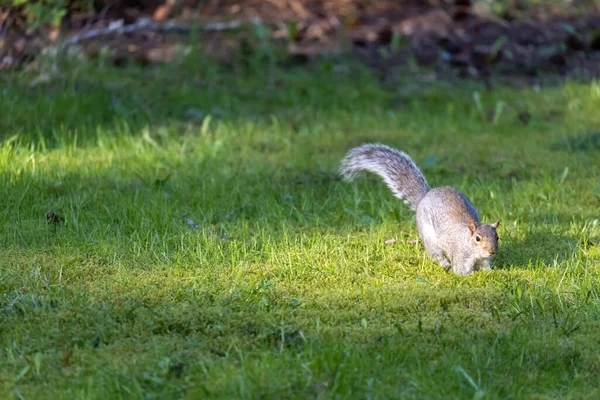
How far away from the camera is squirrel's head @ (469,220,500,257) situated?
14.8 ft

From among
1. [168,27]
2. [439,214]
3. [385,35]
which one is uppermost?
[439,214]

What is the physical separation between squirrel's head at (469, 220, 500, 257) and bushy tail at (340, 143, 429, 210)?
2.38 feet

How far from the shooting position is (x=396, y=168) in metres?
5.36

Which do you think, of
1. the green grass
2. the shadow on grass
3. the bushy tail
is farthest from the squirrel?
the shadow on grass

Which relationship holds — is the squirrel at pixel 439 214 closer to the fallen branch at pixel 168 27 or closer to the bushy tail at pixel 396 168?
the bushy tail at pixel 396 168

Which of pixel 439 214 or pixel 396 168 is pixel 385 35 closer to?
pixel 396 168

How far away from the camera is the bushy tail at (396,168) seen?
17.6ft

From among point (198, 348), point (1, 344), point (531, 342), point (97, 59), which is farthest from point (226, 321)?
point (97, 59)

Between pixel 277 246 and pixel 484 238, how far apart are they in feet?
3.58

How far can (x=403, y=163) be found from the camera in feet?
17.6

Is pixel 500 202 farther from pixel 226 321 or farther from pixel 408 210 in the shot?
pixel 226 321

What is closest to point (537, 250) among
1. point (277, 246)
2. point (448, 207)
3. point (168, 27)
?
point (448, 207)

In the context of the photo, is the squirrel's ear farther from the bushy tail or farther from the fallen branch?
the fallen branch

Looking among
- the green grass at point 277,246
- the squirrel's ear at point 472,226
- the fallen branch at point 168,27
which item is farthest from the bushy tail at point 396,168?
the fallen branch at point 168,27
